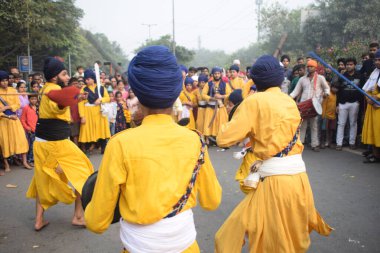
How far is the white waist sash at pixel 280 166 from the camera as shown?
9.02 ft

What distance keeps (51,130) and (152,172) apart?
280 centimetres

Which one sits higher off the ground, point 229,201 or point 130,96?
point 130,96

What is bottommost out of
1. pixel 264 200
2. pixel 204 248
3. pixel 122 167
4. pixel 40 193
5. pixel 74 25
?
pixel 204 248

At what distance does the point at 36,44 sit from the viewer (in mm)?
18906

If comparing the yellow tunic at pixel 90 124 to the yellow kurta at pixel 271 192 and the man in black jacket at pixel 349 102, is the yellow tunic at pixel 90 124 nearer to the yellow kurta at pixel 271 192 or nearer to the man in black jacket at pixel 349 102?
the man in black jacket at pixel 349 102

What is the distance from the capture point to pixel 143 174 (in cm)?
181

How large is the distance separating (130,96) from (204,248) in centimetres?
634

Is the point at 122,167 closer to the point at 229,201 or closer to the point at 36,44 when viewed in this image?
the point at 229,201

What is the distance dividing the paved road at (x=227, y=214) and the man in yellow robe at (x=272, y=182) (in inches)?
47.1

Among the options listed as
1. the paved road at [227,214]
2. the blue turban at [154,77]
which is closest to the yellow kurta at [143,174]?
the blue turban at [154,77]

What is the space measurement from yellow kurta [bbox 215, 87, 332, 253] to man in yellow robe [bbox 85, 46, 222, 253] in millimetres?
873

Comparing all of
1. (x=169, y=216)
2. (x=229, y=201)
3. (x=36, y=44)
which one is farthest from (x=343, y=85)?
(x=36, y=44)

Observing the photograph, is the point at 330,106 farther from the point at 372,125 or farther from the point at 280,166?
the point at 280,166

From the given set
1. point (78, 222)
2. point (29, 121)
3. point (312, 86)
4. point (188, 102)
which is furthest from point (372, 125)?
point (29, 121)
